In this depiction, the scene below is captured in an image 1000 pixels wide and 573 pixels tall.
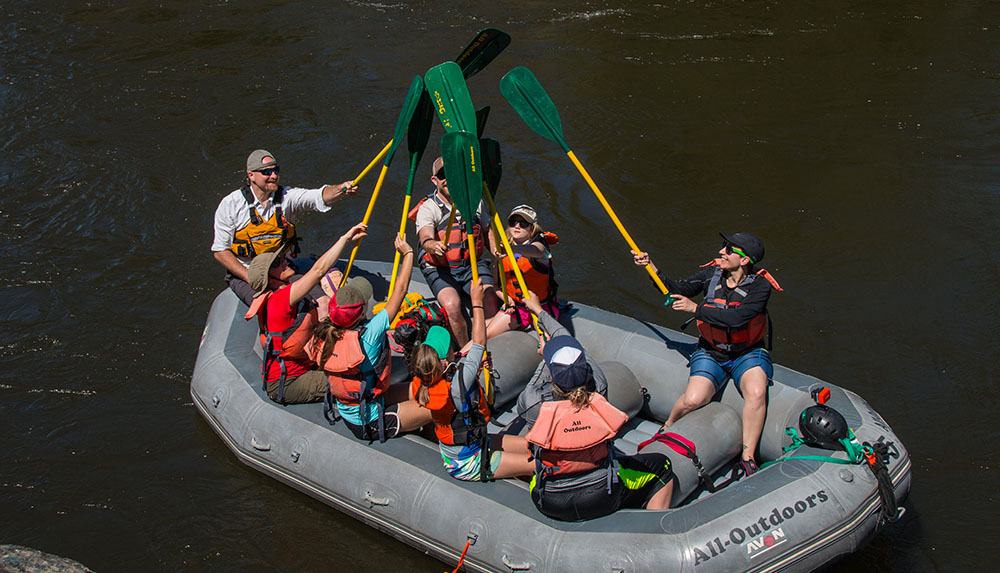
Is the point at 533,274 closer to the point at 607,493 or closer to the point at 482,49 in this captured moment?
the point at 482,49

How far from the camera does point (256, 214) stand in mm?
5250

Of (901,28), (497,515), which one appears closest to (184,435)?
(497,515)

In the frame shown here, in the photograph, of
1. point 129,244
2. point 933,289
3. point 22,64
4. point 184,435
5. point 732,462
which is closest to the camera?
point 732,462

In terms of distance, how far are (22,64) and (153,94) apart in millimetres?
2662

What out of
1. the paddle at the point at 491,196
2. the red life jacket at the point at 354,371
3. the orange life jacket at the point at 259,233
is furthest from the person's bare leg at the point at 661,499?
the orange life jacket at the point at 259,233

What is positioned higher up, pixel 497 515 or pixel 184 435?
pixel 497 515

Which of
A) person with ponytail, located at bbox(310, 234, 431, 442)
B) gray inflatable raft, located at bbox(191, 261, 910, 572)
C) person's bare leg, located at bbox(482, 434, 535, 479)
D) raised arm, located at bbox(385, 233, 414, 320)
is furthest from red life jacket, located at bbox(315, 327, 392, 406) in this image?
person's bare leg, located at bbox(482, 434, 535, 479)

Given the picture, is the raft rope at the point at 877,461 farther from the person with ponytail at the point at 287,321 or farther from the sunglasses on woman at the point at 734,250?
the person with ponytail at the point at 287,321

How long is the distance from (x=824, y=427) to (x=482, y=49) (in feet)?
9.70

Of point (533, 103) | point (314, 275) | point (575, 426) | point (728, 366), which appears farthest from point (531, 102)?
point (575, 426)

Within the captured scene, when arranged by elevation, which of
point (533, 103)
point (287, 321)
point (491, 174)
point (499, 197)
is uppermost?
point (533, 103)

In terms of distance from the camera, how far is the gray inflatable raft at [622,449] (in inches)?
146

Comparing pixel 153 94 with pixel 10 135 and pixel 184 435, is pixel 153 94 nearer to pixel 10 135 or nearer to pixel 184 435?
pixel 10 135

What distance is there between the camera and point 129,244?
809 cm
